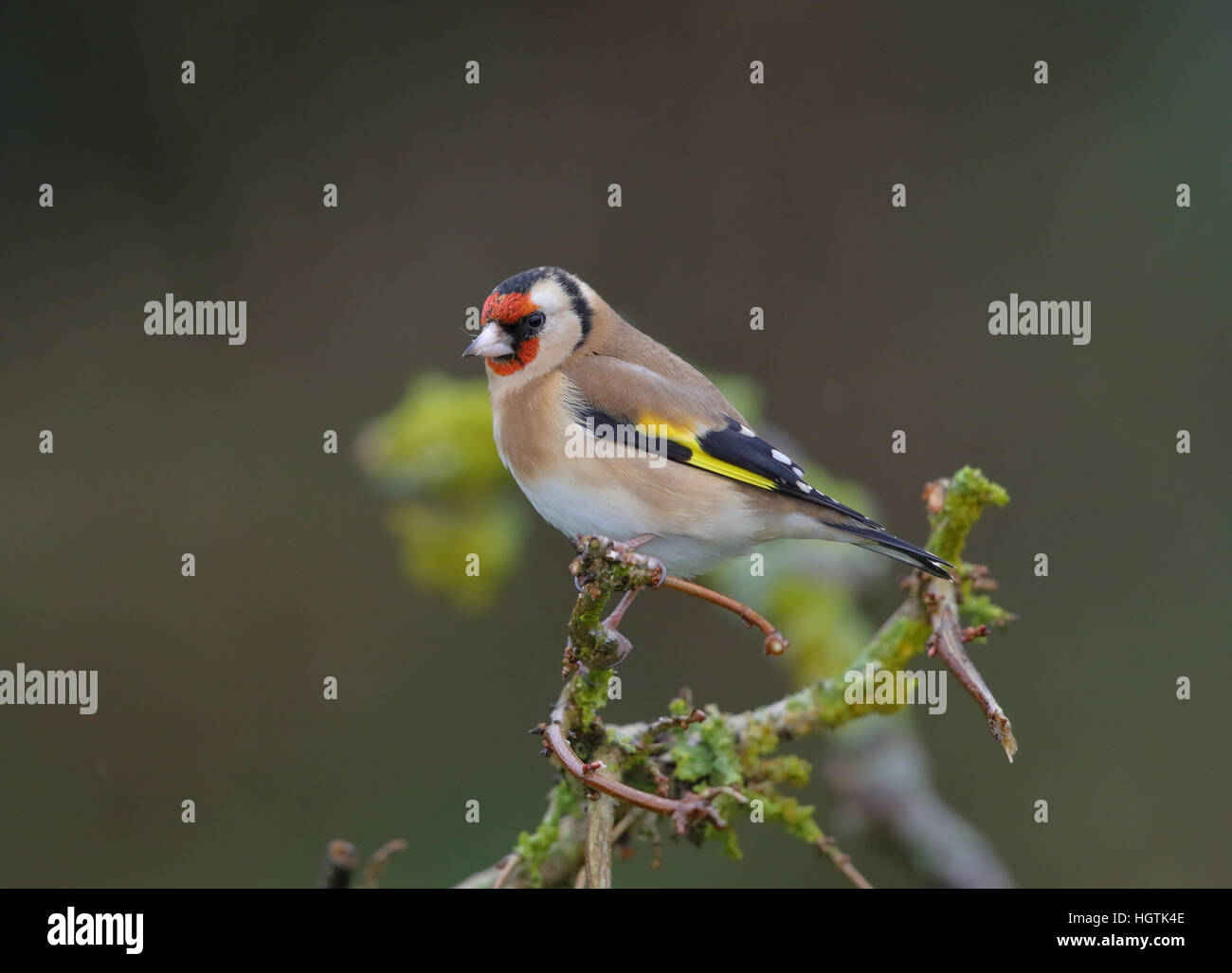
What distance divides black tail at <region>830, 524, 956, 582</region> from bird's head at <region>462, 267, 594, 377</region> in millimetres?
901

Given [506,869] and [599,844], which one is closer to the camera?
[599,844]

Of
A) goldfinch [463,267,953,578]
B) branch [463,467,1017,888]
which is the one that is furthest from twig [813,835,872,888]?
goldfinch [463,267,953,578]

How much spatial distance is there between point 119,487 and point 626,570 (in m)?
4.70

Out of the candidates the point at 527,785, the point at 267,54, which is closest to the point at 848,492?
the point at 527,785

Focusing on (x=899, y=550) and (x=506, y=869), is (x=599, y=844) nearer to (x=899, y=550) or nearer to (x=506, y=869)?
(x=506, y=869)

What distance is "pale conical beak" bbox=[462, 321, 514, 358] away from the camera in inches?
129

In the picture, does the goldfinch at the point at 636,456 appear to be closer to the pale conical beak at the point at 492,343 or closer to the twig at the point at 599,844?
the pale conical beak at the point at 492,343

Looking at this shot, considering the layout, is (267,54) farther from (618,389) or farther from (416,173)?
(618,389)

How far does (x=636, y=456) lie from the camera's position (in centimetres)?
320

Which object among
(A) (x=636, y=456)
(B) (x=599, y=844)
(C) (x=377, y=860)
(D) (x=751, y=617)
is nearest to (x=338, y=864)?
(C) (x=377, y=860)

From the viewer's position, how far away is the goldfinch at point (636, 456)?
3.16 m

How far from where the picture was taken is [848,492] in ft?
11.5

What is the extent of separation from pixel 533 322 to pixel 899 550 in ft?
3.81

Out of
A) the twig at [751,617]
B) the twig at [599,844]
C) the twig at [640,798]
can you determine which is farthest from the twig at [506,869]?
the twig at [751,617]
